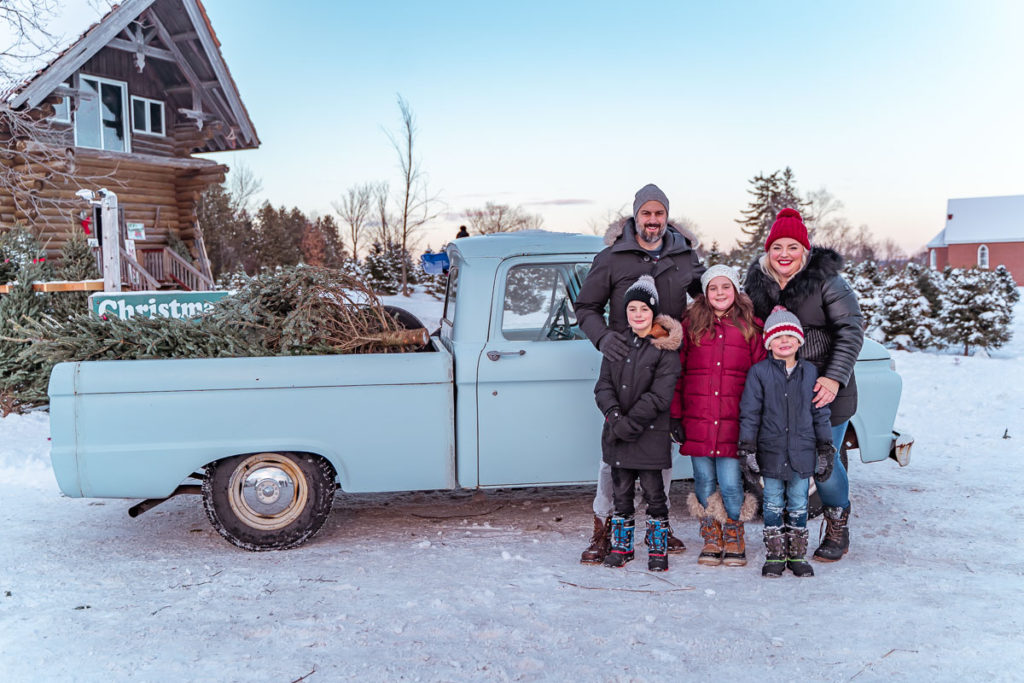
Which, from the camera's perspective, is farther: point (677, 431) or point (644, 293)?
point (677, 431)

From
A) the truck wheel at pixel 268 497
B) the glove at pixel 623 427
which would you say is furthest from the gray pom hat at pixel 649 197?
the truck wheel at pixel 268 497

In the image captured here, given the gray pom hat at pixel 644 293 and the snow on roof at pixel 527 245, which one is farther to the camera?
the snow on roof at pixel 527 245

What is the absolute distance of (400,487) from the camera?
481 centimetres

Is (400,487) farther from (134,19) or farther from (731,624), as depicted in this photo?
(134,19)

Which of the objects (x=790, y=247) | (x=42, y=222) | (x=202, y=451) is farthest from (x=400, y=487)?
(x=42, y=222)

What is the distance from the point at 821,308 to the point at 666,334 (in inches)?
34.6

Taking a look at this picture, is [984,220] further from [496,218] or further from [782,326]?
[782,326]

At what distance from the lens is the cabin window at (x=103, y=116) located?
18.2 m

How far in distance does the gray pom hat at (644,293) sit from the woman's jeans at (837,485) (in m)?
1.32

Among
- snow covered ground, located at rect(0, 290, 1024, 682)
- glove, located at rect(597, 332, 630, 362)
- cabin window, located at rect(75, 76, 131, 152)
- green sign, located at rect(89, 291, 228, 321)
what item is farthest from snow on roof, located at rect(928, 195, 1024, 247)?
glove, located at rect(597, 332, 630, 362)

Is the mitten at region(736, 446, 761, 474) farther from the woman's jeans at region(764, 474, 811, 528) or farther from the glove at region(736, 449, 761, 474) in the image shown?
the woman's jeans at region(764, 474, 811, 528)

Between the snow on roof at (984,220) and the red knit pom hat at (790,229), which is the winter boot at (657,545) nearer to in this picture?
the red knit pom hat at (790,229)

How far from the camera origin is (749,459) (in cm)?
435

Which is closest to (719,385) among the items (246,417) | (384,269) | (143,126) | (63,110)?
(246,417)
